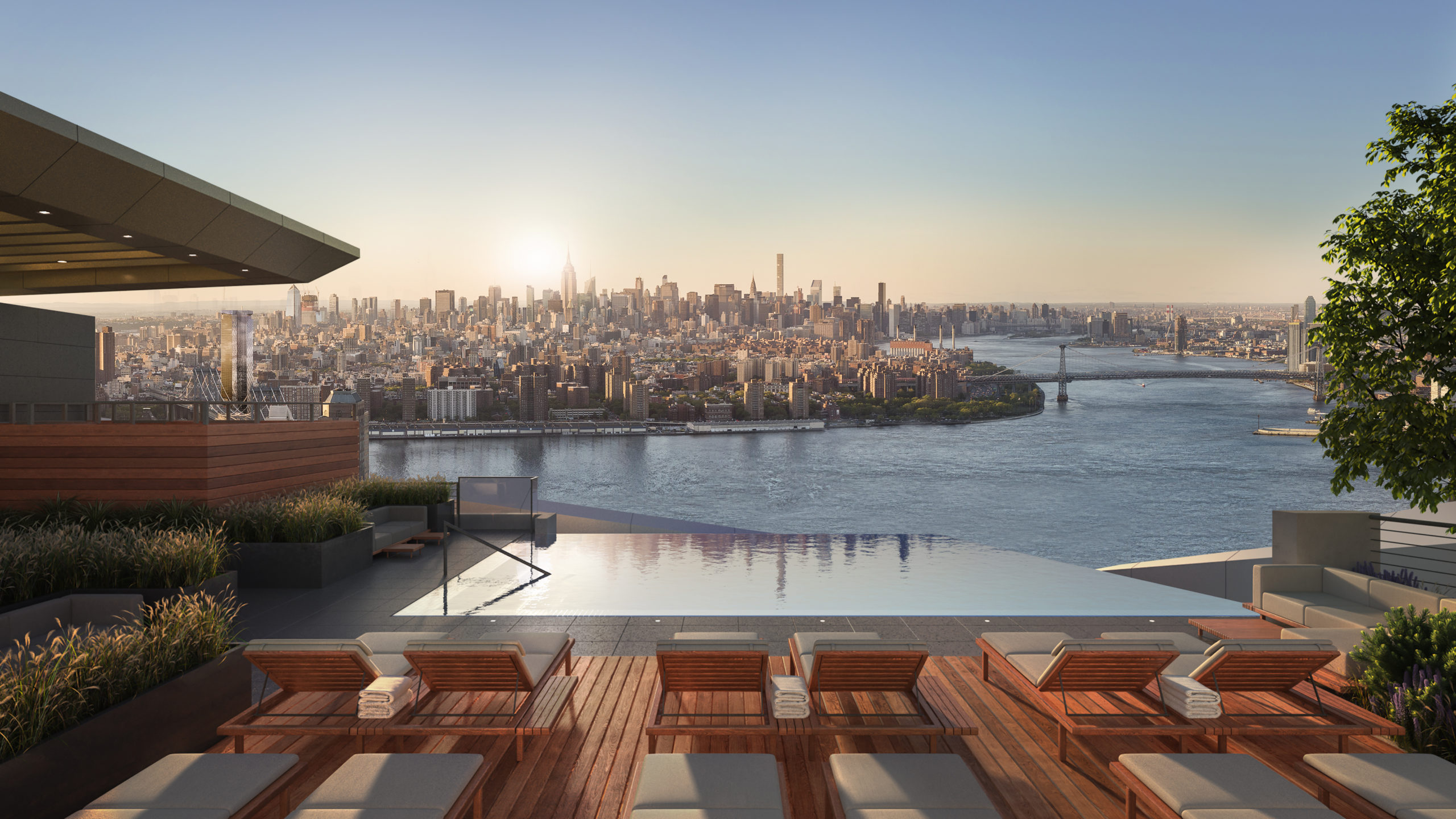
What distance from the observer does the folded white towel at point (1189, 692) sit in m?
3.50

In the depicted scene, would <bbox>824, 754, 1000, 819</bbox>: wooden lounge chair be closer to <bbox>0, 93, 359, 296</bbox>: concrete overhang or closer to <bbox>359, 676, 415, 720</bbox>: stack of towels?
<bbox>359, 676, 415, 720</bbox>: stack of towels

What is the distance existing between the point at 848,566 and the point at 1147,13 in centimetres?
6750

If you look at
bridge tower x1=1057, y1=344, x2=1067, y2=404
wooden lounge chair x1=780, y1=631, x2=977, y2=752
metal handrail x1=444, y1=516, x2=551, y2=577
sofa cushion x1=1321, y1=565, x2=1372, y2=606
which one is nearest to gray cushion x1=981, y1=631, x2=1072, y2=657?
wooden lounge chair x1=780, y1=631, x2=977, y2=752

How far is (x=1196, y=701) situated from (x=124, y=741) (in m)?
4.72

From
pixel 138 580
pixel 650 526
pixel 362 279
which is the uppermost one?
pixel 362 279

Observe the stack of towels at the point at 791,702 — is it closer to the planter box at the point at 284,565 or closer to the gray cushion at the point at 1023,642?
the gray cushion at the point at 1023,642

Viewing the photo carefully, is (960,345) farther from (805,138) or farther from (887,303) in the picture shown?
(805,138)

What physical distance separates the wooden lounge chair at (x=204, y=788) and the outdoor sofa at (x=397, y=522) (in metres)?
6.42

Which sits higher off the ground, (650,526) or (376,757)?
(376,757)

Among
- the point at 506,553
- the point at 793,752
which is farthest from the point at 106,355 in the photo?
the point at 793,752

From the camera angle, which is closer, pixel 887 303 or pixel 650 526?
pixel 650 526

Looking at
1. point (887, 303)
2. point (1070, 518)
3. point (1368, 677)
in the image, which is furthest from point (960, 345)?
point (1368, 677)

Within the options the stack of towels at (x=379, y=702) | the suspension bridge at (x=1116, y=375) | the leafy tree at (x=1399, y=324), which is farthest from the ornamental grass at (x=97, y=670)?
the suspension bridge at (x=1116, y=375)

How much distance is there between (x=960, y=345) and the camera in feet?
337
